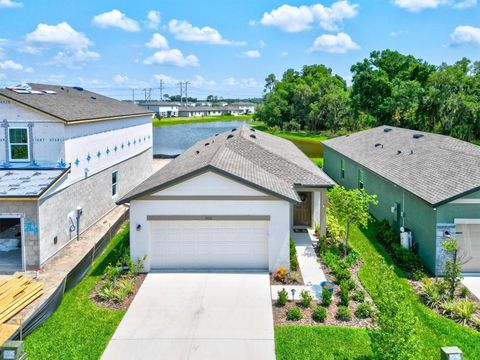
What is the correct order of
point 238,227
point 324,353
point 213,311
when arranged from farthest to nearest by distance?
point 238,227, point 213,311, point 324,353

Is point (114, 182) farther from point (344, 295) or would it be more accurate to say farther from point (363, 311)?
point (363, 311)

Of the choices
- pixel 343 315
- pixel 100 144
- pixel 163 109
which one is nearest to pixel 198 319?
pixel 343 315

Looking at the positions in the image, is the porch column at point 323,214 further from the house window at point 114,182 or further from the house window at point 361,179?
the house window at point 114,182

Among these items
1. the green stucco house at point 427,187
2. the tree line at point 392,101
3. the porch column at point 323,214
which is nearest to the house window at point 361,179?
the green stucco house at point 427,187

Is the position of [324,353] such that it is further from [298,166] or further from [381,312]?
[298,166]

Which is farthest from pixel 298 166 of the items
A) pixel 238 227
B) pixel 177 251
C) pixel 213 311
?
pixel 213 311

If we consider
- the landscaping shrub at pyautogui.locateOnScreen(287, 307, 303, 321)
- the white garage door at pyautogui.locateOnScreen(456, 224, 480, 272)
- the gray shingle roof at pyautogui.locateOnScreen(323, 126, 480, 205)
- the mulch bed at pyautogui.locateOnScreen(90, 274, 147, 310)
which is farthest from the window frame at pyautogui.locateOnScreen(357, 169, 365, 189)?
the mulch bed at pyautogui.locateOnScreen(90, 274, 147, 310)

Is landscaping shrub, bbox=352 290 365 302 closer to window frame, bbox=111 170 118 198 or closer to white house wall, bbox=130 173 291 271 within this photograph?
white house wall, bbox=130 173 291 271
